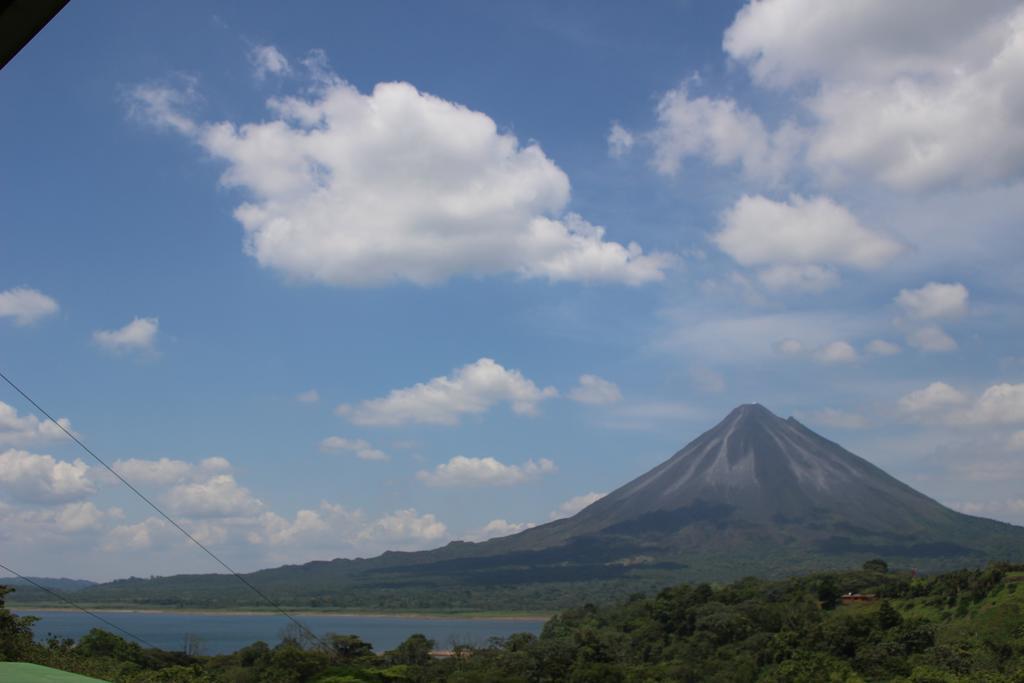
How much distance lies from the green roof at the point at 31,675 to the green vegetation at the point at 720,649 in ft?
24.2

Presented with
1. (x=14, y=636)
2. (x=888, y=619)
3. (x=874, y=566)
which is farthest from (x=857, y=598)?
(x=14, y=636)

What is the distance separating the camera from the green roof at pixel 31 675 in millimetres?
10180

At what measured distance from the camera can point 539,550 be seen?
181 metres

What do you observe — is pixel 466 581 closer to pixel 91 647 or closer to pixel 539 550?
pixel 539 550

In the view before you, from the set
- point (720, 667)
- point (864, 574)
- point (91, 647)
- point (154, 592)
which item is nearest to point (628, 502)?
point (154, 592)

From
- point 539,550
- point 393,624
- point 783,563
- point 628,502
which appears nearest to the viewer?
point 393,624

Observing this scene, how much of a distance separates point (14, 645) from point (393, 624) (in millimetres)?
113195

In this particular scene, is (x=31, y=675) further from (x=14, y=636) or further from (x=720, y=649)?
(x=720, y=649)

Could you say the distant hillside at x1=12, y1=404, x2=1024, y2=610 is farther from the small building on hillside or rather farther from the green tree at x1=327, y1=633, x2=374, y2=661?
the green tree at x1=327, y1=633, x2=374, y2=661

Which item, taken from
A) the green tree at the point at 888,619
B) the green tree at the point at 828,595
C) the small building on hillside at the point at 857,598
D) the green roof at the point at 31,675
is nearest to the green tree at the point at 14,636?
the green roof at the point at 31,675

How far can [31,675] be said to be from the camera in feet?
35.0

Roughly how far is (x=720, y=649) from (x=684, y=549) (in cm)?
12581

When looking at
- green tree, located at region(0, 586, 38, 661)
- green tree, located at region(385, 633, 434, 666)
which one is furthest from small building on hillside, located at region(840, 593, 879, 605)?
green tree, located at region(0, 586, 38, 661)

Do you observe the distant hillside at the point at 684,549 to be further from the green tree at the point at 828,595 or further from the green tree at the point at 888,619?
the green tree at the point at 888,619
